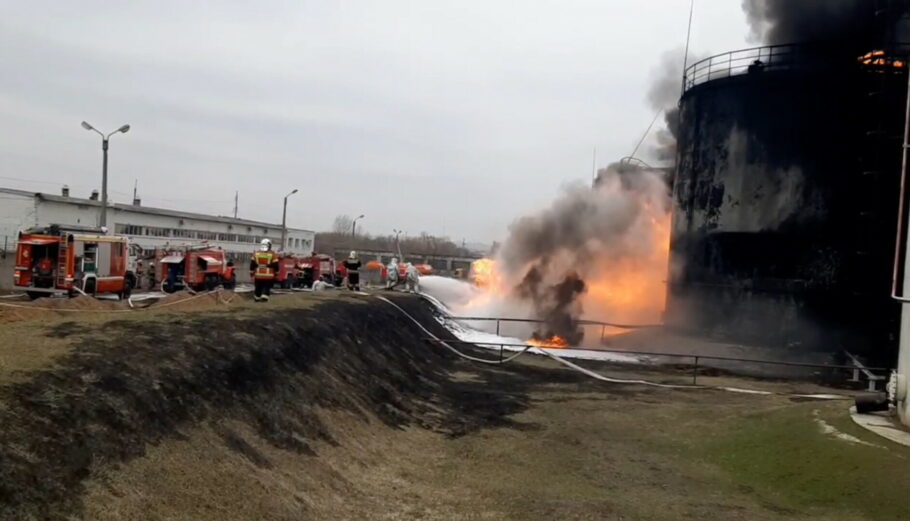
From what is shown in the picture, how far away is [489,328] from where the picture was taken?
1441 inches

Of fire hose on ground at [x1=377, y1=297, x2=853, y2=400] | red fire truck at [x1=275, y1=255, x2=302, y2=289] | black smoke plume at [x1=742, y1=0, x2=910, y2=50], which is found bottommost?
fire hose on ground at [x1=377, y1=297, x2=853, y2=400]

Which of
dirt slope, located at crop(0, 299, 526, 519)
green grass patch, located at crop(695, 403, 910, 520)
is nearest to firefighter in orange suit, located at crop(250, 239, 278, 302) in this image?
dirt slope, located at crop(0, 299, 526, 519)

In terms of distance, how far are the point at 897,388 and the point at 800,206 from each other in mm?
15966

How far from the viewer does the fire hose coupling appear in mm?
12109

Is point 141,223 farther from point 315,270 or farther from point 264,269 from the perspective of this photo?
point 264,269

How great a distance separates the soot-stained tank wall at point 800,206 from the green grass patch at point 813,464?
14146mm

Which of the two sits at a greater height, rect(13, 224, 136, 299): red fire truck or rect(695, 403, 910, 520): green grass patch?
rect(13, 224, 136, 299): red fire truck

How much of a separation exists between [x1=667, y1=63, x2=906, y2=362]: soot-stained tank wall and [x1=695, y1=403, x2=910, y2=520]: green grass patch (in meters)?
14.1

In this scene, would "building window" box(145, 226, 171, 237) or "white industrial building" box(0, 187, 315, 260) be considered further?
"building window" box(145, 226, 171, 237)

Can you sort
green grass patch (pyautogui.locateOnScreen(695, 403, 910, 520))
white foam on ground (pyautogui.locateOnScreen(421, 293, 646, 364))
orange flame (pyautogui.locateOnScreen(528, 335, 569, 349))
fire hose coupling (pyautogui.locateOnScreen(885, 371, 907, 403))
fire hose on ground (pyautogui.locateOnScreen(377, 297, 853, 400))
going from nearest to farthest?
green grass patch (pyautogui.locateOnScreen(695, 403, 910, 520)) < fire hose coupling (pyautogui.locateOnScreen(885, 371, 907, 403)) < fire hose on ground (pyautogui.locateOnScreen(377, 297, 853, 400)) < white foam on ground (pyautogui.locateOnScreen(421, 293, 646, 364)) < orange flame (pyautogui.locateOnScreen(528, 335, 569, 349))

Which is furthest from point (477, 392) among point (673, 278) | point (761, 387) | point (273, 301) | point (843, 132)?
point (843, 132)

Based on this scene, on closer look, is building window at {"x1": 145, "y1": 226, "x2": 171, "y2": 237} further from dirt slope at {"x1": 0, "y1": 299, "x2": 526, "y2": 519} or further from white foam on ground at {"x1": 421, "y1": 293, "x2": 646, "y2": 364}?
dirt slope at {"x1": 0, "y1": 299, "x2": 526, "y2": 519}

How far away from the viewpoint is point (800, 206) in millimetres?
26656

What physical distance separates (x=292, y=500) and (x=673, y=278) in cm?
2645
